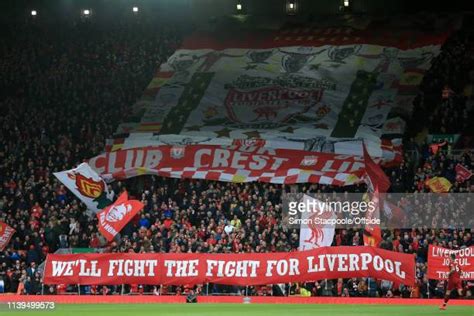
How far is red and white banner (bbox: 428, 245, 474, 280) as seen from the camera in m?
33.0

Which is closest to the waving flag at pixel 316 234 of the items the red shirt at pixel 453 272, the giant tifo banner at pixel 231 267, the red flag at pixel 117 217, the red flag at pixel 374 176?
the giant tifo banner at pixel 231 267

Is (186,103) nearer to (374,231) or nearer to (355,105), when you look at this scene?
(355,105)

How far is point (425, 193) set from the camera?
39.4 metres

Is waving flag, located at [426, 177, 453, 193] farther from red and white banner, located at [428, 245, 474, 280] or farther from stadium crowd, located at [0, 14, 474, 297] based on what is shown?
red and white banner, located at [428, 245, 474, 280]

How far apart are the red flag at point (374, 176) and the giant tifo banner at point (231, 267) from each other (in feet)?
16.9

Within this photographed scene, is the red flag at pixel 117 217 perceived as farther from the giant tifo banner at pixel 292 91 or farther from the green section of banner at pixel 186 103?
the green section of banner at pixel 186 103

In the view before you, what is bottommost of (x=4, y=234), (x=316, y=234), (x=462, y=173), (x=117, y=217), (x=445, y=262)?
(x=445, y=262)

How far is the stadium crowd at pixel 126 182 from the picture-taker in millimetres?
36531

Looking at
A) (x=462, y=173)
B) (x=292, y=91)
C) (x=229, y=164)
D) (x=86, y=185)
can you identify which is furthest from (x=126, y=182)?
(x=462, y=173)

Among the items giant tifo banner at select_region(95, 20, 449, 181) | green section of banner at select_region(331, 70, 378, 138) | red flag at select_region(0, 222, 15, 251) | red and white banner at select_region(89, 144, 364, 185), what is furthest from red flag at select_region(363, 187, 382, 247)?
red flag at select_region(0, 222, 15, 251)

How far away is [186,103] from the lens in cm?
5125

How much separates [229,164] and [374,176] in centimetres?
816

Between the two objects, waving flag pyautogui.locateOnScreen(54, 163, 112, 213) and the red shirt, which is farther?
waving flag pyautogui.locateOnScreen(54, 163, 112, 213)

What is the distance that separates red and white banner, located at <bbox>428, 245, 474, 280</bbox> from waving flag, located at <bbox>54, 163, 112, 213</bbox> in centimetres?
1435
